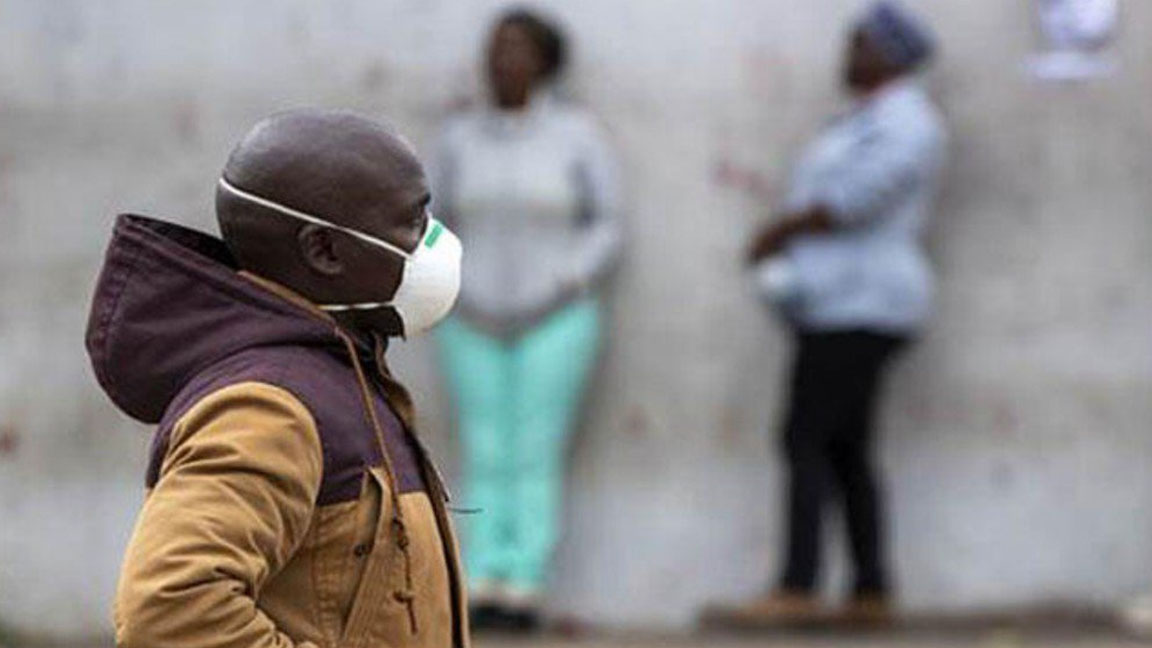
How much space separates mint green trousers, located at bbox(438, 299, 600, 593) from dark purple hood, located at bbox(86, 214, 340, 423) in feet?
18.8

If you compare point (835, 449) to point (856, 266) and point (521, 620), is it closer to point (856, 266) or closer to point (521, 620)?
point (856, 266)

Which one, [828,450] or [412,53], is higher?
[412,53]

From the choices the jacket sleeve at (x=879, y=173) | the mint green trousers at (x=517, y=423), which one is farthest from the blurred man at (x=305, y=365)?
the mint green trousers at (x=517, y=423)

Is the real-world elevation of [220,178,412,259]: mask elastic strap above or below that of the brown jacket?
above

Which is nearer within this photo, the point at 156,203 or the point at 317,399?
the point at 317,399

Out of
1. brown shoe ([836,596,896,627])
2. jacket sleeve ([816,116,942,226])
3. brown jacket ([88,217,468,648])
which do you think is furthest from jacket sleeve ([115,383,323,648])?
brown shoe ([836,596,896,627])

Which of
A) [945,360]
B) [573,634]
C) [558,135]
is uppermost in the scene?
[558,135]

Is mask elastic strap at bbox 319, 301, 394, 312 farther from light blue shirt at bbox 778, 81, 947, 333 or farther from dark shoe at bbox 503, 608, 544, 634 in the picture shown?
dark shoe at bbox 503, 608, 544, 634

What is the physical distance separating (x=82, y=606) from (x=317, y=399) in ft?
20.2

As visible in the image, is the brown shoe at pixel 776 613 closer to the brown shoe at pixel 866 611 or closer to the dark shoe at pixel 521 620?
the brown shoe at pixel 866 611

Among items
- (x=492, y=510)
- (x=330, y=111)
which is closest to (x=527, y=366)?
(x=492, y=510)

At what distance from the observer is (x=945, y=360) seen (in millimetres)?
9242

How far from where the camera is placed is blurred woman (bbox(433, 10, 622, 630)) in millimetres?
8984

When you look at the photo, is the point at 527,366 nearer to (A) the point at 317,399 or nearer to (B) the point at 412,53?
(B) the point at 412,53
